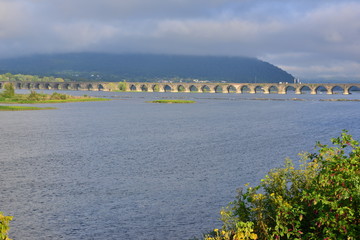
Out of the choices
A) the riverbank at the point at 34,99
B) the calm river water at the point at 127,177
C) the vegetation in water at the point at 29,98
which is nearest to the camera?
the calm river water at the point at 127,177

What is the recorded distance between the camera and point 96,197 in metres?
28.3

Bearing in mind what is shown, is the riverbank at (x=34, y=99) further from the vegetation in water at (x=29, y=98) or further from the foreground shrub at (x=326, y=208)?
the foreground shrub at (x=326, y=208)

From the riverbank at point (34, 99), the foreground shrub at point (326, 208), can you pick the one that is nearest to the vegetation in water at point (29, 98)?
the riverbank at point (34, 99)

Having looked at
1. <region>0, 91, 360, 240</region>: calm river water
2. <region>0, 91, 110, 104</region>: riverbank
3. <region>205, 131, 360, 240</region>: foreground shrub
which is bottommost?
<region>0, 91, 360, 240</region>: calm river water

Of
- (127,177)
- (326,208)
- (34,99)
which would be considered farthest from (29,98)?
(326,208)

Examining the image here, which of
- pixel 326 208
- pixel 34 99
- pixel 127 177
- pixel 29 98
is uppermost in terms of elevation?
pixel 326 208

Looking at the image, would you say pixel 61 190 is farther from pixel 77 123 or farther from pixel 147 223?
pixel 77 123

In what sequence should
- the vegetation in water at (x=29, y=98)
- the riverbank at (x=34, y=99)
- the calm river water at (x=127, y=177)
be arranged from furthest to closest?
the vegetation in water at (x=29, y=98) → the riverbank at (x=34, y=99) → the calm river water at (x=127, y=177)

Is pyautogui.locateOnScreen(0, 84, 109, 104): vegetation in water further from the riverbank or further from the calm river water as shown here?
the calm river water

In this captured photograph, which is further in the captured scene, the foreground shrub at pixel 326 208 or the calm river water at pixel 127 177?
the calm river water at pixel 127 177

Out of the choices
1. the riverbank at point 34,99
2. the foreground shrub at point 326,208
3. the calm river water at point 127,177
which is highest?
the foreground shrub at point 326,208

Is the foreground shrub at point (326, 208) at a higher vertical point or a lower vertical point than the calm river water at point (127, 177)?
higher

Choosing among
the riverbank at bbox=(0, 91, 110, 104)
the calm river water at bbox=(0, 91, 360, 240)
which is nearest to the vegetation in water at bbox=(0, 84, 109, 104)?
the riverbank at bbox=(0, 91, 110, 104)

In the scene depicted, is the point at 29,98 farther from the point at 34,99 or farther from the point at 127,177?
the point at 127,177
